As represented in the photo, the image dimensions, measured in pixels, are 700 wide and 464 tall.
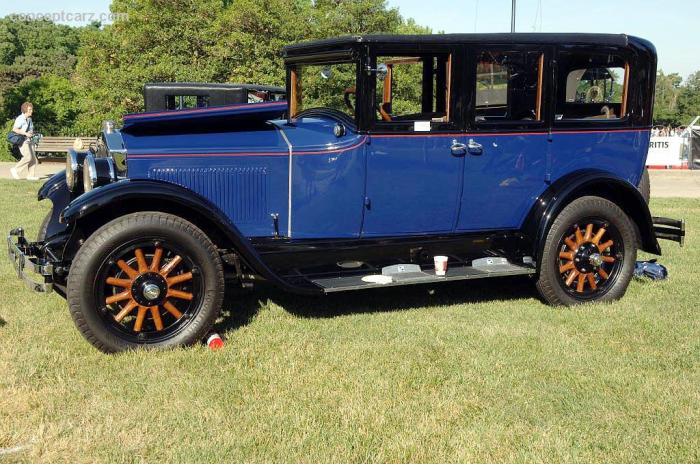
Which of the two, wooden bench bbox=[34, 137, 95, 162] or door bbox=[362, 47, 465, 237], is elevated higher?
door bbox=[362, 47, 465, 237]

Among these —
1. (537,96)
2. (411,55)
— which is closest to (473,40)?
(411,55)

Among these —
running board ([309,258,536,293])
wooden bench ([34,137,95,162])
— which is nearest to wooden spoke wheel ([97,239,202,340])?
running board ([309,258,536,293])

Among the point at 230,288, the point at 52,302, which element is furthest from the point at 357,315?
the point at 52,302

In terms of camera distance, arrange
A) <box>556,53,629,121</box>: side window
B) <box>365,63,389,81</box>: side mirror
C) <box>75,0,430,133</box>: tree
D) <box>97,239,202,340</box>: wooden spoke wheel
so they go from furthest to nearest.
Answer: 1. <box>75,0,430,133</box>: tree
2. <box>556,53,629,121</box>: side window
3. <box>365,63,389,81</box>: side mirror
4. <box>97,239,202,340</box>: wooden spoke wheel

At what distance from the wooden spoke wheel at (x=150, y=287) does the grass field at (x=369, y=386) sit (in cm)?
21

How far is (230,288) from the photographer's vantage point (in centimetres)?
524

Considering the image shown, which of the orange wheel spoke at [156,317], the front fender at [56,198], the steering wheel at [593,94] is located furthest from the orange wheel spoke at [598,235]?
the front fender at [56,198]

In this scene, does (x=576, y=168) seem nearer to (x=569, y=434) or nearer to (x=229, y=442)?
(x=569, y=434)

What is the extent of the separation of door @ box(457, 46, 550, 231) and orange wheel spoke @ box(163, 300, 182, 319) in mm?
2026

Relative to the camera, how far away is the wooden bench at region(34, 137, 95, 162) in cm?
1672

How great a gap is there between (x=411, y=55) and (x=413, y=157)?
26.8 inches

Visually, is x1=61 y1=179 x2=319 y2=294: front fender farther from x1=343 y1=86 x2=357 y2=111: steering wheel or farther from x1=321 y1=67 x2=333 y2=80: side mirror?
x1=321 y1=67 x2=333 y2=80: side mirror

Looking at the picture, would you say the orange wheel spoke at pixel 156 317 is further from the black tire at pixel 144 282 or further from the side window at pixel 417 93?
the side window at pixel 417 93

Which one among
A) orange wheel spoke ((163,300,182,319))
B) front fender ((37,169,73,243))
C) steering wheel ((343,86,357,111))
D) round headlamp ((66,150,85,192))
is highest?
steering wheel ((343,86,357,111))
